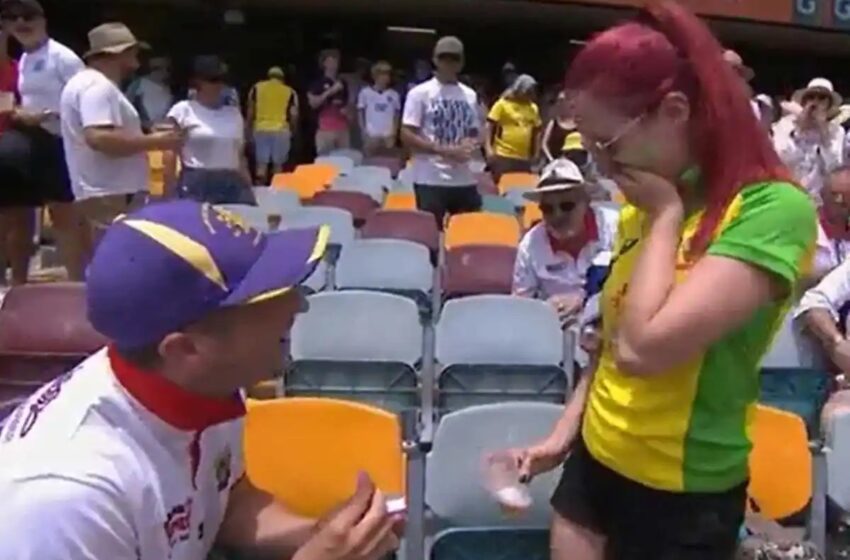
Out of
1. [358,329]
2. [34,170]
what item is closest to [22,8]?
[34,170]

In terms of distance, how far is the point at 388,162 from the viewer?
10.5 meters

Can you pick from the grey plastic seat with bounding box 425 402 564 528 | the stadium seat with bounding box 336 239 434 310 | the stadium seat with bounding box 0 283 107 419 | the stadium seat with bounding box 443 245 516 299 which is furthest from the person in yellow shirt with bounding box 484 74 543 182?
the grey plastic seat with bounding box 425 402 564 528

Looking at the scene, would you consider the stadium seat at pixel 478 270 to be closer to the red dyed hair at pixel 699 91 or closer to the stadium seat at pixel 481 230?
the stadium seat at pixel 481 230

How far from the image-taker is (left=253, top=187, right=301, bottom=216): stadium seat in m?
6.78

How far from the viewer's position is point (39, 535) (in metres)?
1.28

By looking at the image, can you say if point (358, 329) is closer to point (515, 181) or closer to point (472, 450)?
point (472, 450)

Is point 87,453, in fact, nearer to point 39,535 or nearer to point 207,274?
point 39,535

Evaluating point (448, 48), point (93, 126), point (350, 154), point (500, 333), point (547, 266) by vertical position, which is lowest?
point (350, 154)

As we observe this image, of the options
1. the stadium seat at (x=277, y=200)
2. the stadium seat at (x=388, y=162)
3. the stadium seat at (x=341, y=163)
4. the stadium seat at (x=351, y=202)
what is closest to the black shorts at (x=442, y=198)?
the stadium seat at (x=351, y=202)

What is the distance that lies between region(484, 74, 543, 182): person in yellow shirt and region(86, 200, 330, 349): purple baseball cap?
844cm

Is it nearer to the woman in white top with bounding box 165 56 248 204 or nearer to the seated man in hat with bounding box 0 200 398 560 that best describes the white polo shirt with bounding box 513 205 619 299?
the woman in white top with bounding box 165 56 248 204

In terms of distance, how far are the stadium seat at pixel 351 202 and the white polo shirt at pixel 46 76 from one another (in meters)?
1.74

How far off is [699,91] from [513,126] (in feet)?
27.0

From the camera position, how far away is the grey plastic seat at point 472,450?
303 centimetres
